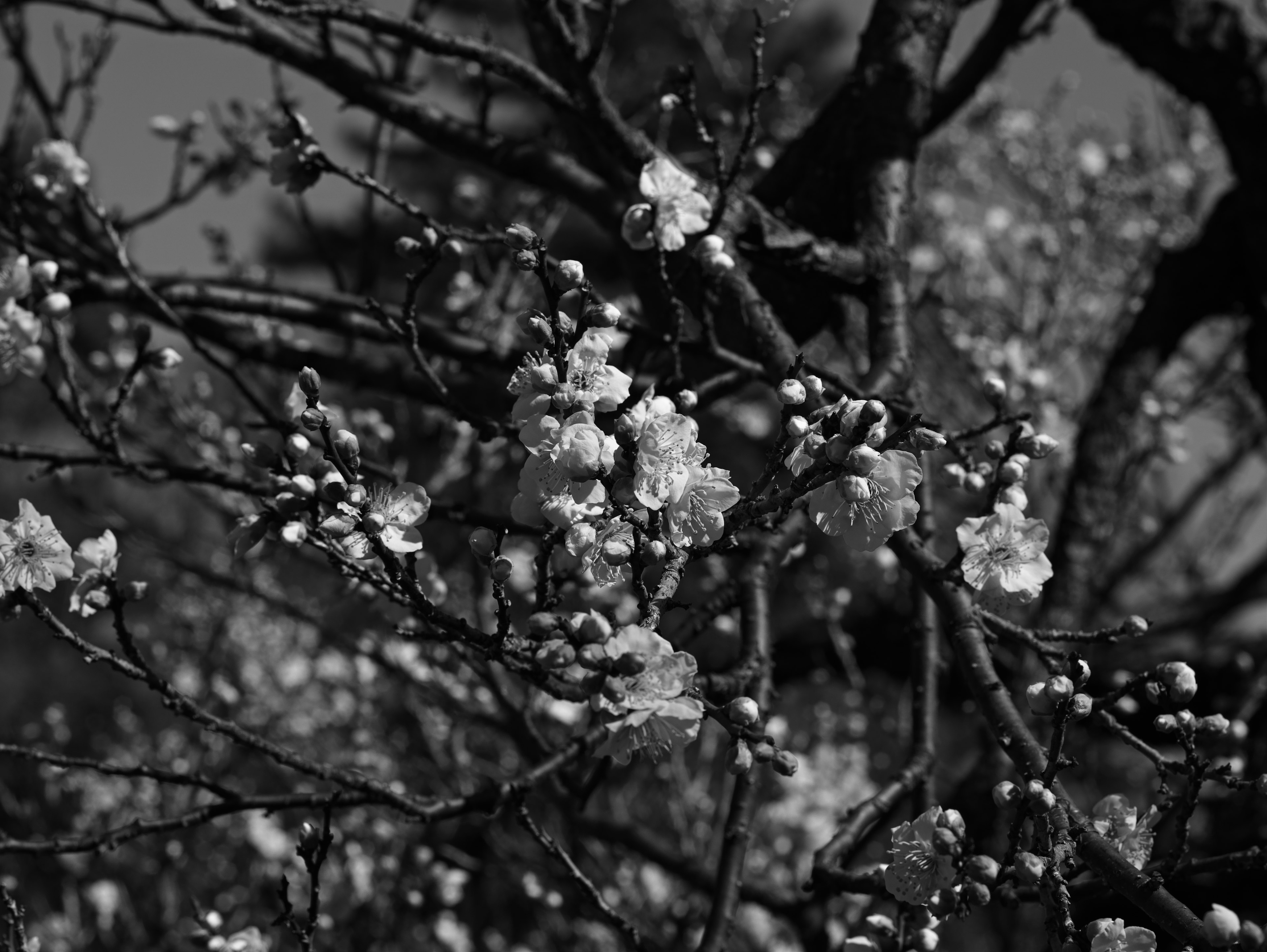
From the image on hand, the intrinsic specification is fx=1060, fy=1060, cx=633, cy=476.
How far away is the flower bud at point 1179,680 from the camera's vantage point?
1.47 meters

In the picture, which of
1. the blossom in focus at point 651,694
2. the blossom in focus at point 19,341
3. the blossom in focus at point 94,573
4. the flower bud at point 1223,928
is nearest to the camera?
the flower bud at point 1223,928

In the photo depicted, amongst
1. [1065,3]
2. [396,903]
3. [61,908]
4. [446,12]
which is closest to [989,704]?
[1065,3]

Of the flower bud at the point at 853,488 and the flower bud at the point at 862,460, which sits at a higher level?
the flower bud at the point at 862,460

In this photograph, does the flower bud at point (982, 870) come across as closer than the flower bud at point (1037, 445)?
Yes

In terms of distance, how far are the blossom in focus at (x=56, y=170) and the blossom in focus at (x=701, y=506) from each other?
6.85ft

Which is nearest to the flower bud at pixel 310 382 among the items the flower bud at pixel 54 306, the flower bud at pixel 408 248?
the flower bud at pixel 408 248

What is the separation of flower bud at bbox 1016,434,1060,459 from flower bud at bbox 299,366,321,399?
107 cm

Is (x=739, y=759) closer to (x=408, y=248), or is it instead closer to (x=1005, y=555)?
(x=1005, y=555)

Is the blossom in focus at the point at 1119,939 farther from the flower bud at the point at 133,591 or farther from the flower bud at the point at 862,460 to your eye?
the flower bud at the point at 133,591

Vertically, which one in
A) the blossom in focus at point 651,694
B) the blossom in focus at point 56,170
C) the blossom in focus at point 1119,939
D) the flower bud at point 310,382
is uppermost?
the blossom in focus at point 56,170

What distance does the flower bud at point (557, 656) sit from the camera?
1.20 m

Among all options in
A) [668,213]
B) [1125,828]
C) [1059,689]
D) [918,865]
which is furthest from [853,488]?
[668,213]

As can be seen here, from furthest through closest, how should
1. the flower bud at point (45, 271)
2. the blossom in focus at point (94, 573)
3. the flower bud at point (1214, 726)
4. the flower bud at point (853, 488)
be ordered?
the flower bud at point (45, 271), the blossom in focus at point (94, 573), the flower bud at point (1214, 726), the flower bud at point (853, 488)

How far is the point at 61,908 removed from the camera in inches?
296
